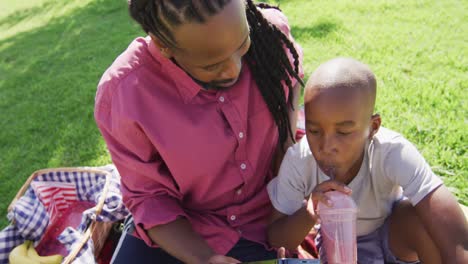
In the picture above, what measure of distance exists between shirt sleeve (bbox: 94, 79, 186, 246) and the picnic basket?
552 millimetres

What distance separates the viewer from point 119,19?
20.4ft

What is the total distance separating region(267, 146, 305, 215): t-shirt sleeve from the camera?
1.71m

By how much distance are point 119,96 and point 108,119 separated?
112 millimetres

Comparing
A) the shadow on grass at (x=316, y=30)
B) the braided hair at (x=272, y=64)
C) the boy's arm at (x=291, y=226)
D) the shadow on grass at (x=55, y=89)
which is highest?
the braided hair at (x=272, y=64)

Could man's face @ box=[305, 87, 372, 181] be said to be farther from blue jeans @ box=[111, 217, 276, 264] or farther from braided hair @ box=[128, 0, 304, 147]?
blue jeans @ box=[111, 217, 276, 264]

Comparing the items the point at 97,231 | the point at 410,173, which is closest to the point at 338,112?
the point at 410,173

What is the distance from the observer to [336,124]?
4.91 feet

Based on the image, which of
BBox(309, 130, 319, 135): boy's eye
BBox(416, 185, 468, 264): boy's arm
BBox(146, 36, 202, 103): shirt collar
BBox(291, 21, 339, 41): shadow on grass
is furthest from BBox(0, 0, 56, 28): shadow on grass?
BBox(416, 185, 468, 264): boy's arm

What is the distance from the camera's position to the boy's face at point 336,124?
1484 mm

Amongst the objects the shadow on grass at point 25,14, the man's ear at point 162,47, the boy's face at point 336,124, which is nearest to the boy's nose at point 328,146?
the boy's face at point 336,124

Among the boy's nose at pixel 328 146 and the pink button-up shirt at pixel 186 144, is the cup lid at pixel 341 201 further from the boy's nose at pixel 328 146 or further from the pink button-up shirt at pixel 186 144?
the pink button-up shirt at pixel 186 144

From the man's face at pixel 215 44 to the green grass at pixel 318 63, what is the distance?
1.52 m

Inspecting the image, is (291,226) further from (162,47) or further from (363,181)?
(162,47)

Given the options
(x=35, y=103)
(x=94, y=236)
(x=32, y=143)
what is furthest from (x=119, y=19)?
(x=94, y=236)
